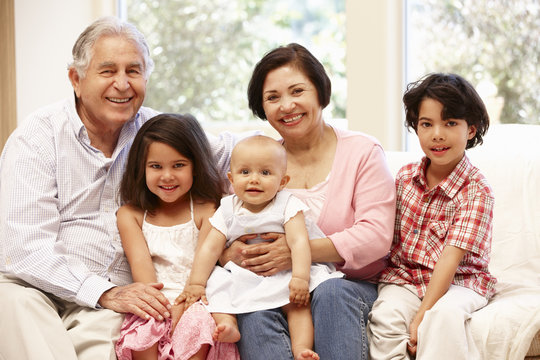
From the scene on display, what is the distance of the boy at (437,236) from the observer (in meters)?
2.02

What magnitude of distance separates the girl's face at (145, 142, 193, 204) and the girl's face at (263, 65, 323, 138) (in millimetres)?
362

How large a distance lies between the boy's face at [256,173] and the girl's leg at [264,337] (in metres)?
0.37

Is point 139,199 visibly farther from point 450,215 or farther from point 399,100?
point 399,100

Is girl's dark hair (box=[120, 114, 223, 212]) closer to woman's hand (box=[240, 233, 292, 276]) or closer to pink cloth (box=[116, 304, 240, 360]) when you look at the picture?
woman's hand (box=[240, 233, 292, 276])

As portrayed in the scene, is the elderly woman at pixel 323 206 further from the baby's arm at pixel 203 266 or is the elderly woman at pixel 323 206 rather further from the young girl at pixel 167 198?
the young girl at pixel 167 198

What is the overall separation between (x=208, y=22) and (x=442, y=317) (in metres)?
2.87

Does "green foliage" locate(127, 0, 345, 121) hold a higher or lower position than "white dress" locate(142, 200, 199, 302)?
higher

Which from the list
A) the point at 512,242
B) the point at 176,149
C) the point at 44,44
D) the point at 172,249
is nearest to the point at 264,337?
the point at 172,249

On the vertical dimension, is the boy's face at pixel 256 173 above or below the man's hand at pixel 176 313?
above

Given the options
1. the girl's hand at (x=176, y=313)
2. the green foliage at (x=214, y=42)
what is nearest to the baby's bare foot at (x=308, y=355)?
the girl's hand at (x=176, y=313)

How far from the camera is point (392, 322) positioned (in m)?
2.07

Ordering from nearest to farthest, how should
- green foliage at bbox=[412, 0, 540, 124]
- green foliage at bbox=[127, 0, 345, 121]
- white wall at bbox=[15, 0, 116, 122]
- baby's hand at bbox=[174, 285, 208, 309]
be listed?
1. baby's hand at bbox=[174, 285, 208, 309]
2. green foliage at bbox=[412, 0, 540, 124]
3. white wall at bbox=[15, 0, 116, 122]
4. green foliage at bbox=[127, 0, 345, 121]

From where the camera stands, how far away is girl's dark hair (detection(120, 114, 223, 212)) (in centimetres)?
235

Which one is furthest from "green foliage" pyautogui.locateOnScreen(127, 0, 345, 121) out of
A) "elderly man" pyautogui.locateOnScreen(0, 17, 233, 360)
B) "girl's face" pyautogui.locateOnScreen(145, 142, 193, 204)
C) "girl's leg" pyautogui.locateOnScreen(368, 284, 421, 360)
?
"girl's leg" pyautogui.locateOnScreen(368, 284, 421, 360)
